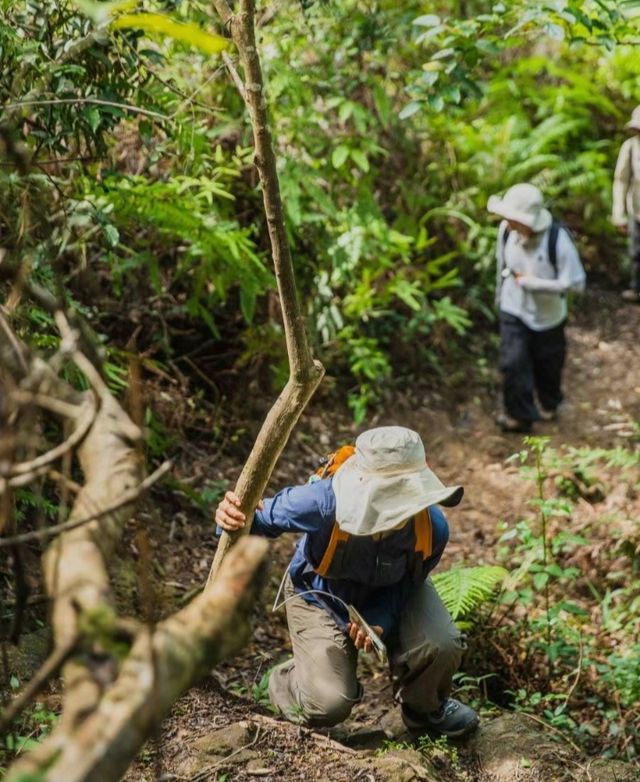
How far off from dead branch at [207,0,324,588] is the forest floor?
763 millimetres

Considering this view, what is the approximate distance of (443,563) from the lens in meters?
6.10

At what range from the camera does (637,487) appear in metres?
6.55

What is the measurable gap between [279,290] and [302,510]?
982 mm

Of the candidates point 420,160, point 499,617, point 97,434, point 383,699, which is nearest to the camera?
point 97,434

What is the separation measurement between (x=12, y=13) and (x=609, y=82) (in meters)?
7.99

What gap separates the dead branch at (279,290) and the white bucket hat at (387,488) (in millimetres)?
369

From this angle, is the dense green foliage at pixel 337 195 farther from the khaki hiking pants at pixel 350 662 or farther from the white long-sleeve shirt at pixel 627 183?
the white long-sleeve shirt at pixel 627 183

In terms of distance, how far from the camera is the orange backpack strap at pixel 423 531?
4.11 m

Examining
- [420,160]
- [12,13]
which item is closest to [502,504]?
→ [420,160]

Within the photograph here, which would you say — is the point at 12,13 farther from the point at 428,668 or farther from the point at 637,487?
the point at 637,487

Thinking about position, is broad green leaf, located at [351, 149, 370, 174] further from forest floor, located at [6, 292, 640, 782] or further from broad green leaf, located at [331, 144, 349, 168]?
forest floor, located at [6, 292, 640, 782]

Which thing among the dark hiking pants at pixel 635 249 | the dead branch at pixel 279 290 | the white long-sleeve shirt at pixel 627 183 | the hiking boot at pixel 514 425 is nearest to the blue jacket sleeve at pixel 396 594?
the dead branch at pixel 279 290

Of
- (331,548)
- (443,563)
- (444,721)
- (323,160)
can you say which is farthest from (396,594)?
(323,160)

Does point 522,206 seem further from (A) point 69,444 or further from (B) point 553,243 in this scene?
(A) point 69,444
